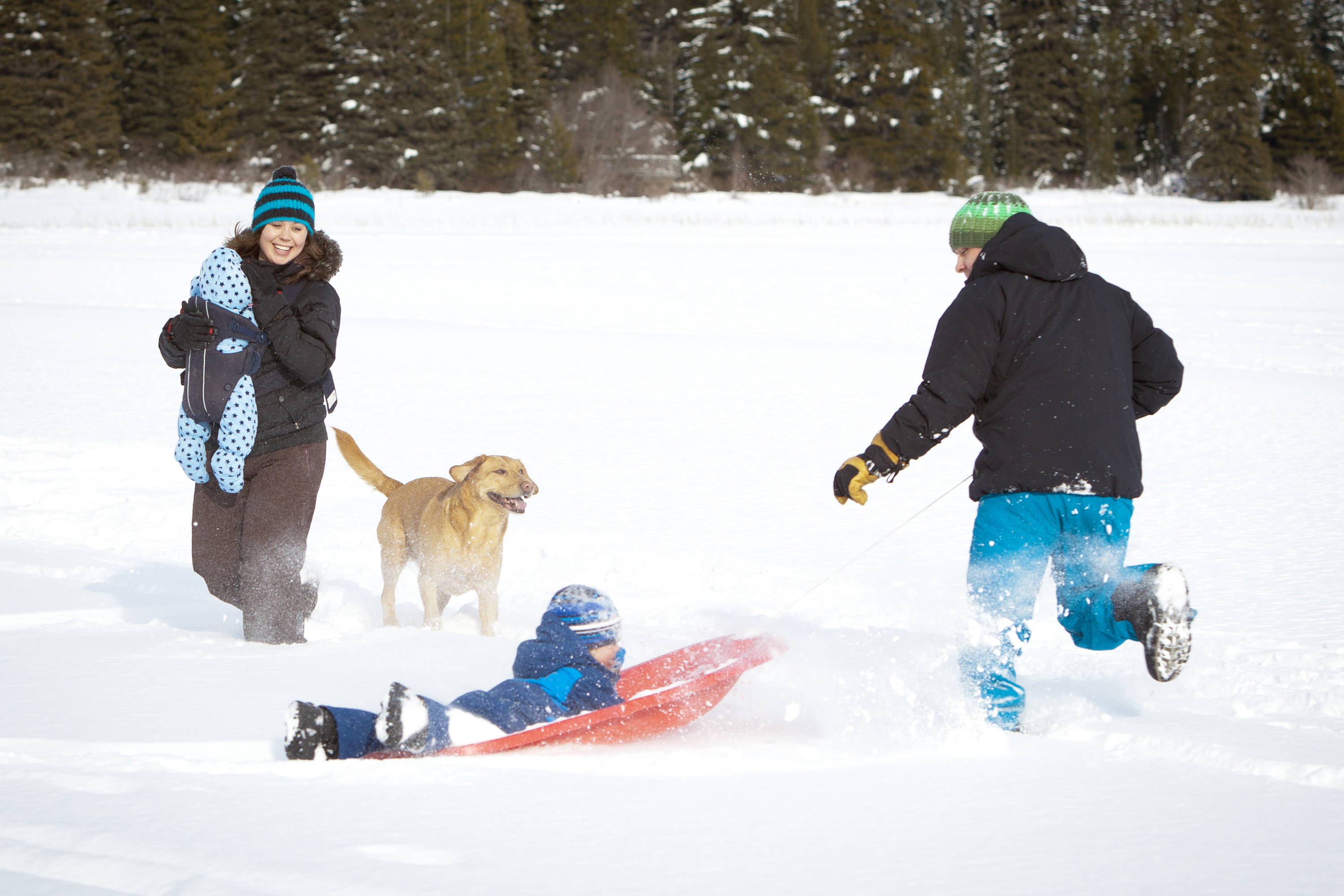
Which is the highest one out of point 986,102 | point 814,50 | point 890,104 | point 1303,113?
point 814,50

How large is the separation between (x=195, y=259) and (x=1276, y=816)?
19.6 metres

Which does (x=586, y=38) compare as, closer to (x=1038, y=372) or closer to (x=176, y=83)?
(x=176, y=83)

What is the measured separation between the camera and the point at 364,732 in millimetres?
2805

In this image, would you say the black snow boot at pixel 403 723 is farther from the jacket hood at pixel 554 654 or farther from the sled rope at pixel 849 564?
the sled rope at pixel 849 564

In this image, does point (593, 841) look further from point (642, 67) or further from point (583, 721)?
point (642, 67)

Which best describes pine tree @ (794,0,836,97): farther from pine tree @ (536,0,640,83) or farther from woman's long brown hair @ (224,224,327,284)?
woman's long brown hair @ (224,224,327,284)

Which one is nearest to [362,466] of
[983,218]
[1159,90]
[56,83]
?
[983,218]

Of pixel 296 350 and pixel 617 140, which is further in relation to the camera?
pixel 617 140

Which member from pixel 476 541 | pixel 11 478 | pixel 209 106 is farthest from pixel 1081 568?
pixel 209 106

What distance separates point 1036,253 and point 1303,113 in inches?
2085

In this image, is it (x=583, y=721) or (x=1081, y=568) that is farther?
(x=1081, y=568)

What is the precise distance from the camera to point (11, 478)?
6.57 m

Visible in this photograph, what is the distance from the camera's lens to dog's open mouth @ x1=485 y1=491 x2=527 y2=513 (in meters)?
4.52

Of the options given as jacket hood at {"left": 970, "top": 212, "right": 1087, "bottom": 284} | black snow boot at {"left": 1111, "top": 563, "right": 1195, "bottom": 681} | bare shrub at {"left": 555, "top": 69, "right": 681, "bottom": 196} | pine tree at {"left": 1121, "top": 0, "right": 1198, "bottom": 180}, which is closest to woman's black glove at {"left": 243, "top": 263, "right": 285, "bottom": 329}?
jacket hood at {"left": 970, "top": 212, "right": 1087, "bottom": 284}
